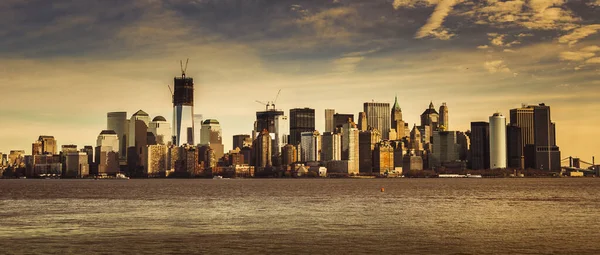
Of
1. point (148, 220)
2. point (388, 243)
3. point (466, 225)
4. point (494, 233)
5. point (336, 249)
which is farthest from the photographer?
point (148, 220)

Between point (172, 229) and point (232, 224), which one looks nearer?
point (172, 229)

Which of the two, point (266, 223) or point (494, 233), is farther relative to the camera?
point (266, 223)

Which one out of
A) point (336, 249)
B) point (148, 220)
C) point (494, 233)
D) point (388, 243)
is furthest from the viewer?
point (148, 220)

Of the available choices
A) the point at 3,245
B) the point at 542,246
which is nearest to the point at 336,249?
the point at 542,246

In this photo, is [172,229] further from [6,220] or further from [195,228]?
[6,220]

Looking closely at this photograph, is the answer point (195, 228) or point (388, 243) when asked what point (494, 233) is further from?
point (195, 228)

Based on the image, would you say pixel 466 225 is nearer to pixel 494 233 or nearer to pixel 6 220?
pixel 494 233

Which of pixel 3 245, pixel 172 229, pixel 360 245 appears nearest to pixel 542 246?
pixel 360 245

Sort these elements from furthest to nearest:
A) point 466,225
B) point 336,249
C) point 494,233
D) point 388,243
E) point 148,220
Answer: point 148,220
point 466,225
point 494,233
point 388,243
point 336,249

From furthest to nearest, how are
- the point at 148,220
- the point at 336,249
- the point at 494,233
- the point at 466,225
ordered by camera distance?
the point at 148,220
the point at 466,225
the point at 494,233
the point at 336,249
